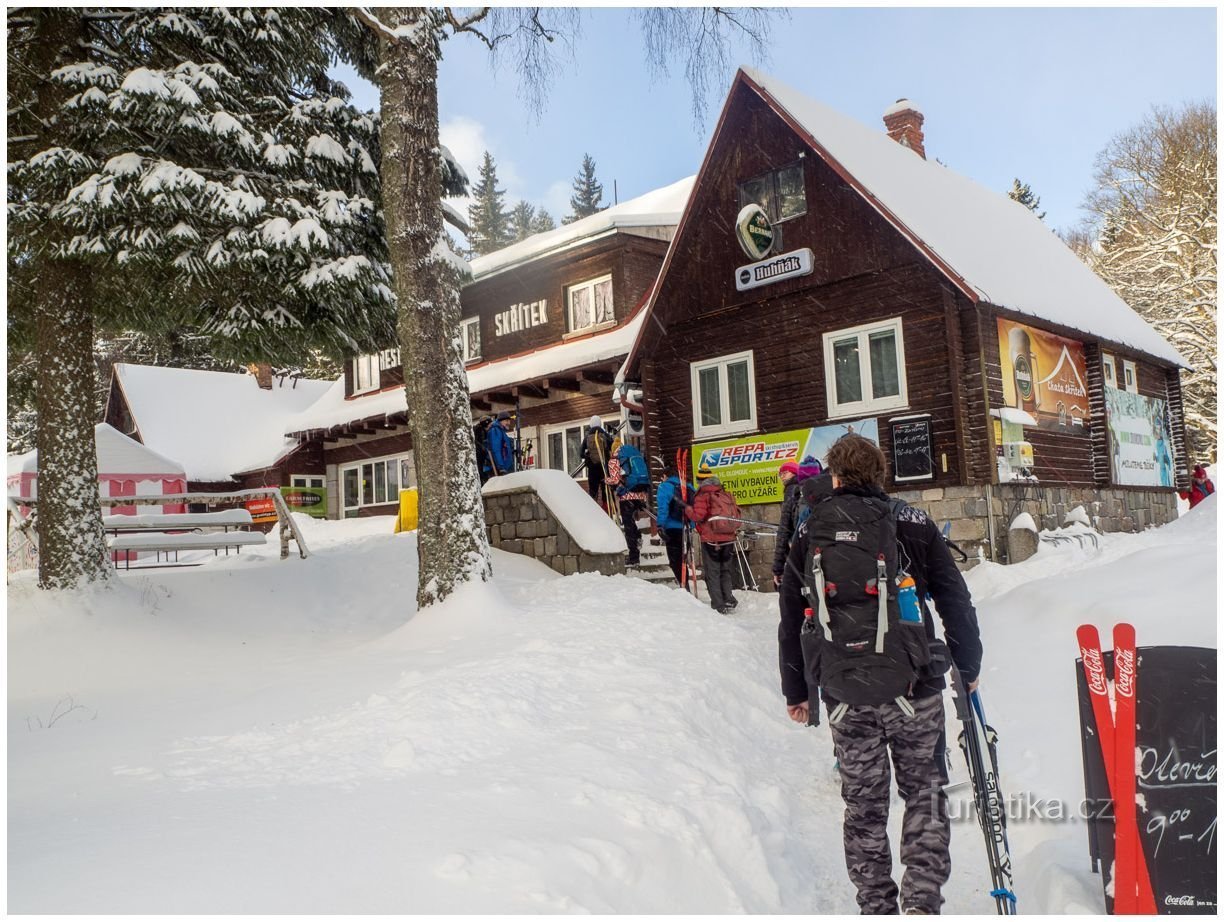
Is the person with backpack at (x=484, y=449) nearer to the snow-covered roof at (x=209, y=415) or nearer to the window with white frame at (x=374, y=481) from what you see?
the window with white frame at (x=374, y=481)

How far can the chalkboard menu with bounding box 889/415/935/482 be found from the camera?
1436 centimetres

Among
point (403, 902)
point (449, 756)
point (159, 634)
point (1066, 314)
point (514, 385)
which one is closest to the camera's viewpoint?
point (403, 902)

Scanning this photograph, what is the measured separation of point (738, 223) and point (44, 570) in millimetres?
11864

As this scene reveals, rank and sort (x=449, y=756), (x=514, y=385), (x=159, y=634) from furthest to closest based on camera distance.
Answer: (x=514, y=385), (x=159, y=634), (x=449, y=756)

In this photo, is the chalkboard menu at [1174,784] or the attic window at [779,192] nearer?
the chalkboard menu at [1174,784]

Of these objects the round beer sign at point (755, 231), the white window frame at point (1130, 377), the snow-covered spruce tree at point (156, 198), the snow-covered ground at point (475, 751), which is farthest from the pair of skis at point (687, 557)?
the white window frame at point (1130, 377)

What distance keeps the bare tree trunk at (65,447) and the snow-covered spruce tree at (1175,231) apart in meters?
25.4

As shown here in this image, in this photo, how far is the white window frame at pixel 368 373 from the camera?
87.3 feet

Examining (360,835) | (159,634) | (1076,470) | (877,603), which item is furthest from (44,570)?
(1076,470)

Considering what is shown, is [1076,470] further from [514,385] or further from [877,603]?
[877,603]

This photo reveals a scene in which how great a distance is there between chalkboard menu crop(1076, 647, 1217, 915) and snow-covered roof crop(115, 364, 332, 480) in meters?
28.6

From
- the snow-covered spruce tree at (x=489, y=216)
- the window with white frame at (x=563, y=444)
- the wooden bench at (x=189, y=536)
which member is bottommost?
the wooden bench at (x=189, y=536)

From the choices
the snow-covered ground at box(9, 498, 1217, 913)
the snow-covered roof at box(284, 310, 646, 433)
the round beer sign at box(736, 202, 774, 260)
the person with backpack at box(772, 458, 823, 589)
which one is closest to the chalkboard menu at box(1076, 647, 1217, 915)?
the snow-covered ground at box(9, 498, 1217, 913)

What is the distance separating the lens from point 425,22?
936cm
